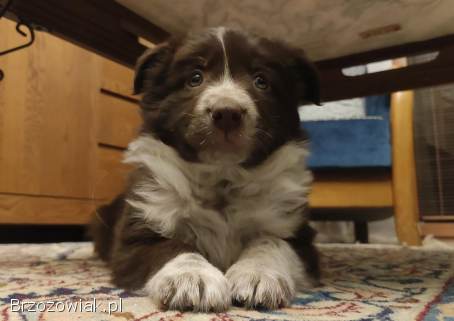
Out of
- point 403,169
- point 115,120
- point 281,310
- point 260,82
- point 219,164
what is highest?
point 115,120

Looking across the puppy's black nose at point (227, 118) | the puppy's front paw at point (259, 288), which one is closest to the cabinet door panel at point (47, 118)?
the puppy's black nose at point (227, 118)

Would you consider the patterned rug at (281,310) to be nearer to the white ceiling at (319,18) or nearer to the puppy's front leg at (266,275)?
the puppy's front leg at (266,275)

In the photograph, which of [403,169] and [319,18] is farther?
[403,169]

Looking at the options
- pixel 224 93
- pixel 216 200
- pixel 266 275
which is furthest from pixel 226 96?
pixel 266 275

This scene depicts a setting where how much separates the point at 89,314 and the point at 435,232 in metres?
3.89

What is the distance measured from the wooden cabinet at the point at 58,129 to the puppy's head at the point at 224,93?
1762 mm

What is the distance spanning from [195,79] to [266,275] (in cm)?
64

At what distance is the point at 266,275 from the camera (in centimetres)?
111

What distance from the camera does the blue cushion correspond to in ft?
10.0

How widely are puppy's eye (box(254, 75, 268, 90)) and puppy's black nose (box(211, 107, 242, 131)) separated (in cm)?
28

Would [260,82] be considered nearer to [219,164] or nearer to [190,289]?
[219,164]

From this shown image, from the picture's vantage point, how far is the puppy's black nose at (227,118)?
1188mm

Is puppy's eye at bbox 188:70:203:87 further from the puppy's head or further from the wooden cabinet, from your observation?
the wooden cabinet

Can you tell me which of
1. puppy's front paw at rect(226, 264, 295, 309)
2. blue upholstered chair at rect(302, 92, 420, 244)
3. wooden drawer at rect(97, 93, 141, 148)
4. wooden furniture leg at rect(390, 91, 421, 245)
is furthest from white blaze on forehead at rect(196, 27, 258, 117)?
wooden drawer at rect(97, 93, 141, 148)
